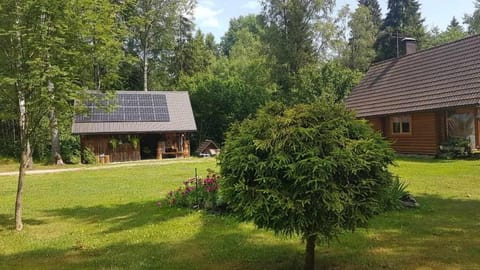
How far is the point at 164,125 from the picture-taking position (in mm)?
26953

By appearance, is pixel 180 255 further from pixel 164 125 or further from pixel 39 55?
pixel 164 125

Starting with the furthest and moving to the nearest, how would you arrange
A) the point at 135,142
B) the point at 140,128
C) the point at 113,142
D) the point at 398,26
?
the point at 398,26 → the point at 135,142 → the point at 140,128 → the point at 113,142

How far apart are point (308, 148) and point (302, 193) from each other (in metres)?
0.45

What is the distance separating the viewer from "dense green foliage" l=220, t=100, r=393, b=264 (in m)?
3.94

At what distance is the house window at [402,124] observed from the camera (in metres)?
20.8

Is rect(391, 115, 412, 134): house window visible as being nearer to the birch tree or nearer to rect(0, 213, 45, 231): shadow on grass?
the birch tree

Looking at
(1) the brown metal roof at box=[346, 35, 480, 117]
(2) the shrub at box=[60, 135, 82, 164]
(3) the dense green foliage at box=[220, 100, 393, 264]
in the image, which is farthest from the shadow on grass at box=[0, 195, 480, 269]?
(2) the shrub at box=[60, 135, 82, 164]

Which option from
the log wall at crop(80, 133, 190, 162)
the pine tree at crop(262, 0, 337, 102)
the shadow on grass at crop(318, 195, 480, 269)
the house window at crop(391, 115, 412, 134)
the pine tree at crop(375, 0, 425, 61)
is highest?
the pine tree at crop(375, 0, 425, 61)

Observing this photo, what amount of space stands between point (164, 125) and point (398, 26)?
39.3m

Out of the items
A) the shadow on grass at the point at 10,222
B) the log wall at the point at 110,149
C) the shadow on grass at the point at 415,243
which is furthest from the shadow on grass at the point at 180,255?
the log wall at the point at 110,149

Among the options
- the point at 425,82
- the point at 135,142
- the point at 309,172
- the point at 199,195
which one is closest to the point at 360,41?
the point at 425,82

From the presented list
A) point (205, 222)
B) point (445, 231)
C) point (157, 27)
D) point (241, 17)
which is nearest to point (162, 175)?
point (205, 222)

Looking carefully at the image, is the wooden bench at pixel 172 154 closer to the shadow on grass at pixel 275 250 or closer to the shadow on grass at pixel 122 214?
the shadow on grass at pixel 122 214

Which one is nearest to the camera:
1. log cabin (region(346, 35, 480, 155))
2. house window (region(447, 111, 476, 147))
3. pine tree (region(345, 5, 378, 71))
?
house window (region(447, 111, 476, 147))
